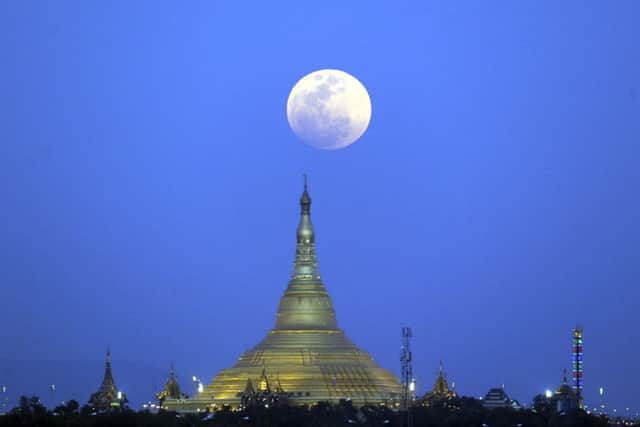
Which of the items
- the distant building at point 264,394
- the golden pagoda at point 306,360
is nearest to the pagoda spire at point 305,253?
the golden pagoda at point 306,360

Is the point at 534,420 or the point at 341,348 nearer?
the point at 534,420

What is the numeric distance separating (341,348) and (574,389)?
36.4m

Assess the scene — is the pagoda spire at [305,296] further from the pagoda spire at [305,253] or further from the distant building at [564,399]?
the distant building at [564,399]

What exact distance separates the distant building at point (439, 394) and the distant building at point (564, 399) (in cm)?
Answer: 795

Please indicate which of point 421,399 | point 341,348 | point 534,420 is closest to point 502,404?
point 421,399

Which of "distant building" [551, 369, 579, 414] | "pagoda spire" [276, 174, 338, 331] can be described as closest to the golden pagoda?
"pagoda spire" [276, 174, 338, 331]

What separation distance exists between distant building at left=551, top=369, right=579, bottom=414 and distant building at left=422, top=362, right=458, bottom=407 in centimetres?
795

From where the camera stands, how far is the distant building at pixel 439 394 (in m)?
159

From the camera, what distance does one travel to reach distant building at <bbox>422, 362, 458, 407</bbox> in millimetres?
159000

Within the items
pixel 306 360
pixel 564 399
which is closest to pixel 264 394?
pixel 306 360

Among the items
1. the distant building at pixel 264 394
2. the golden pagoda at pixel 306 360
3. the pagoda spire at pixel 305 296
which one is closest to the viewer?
the distant building at pixel 264 394

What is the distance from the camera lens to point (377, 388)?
154125 mm

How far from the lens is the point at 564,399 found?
170 metres

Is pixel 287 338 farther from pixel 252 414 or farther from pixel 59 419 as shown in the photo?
pixel 59 419
